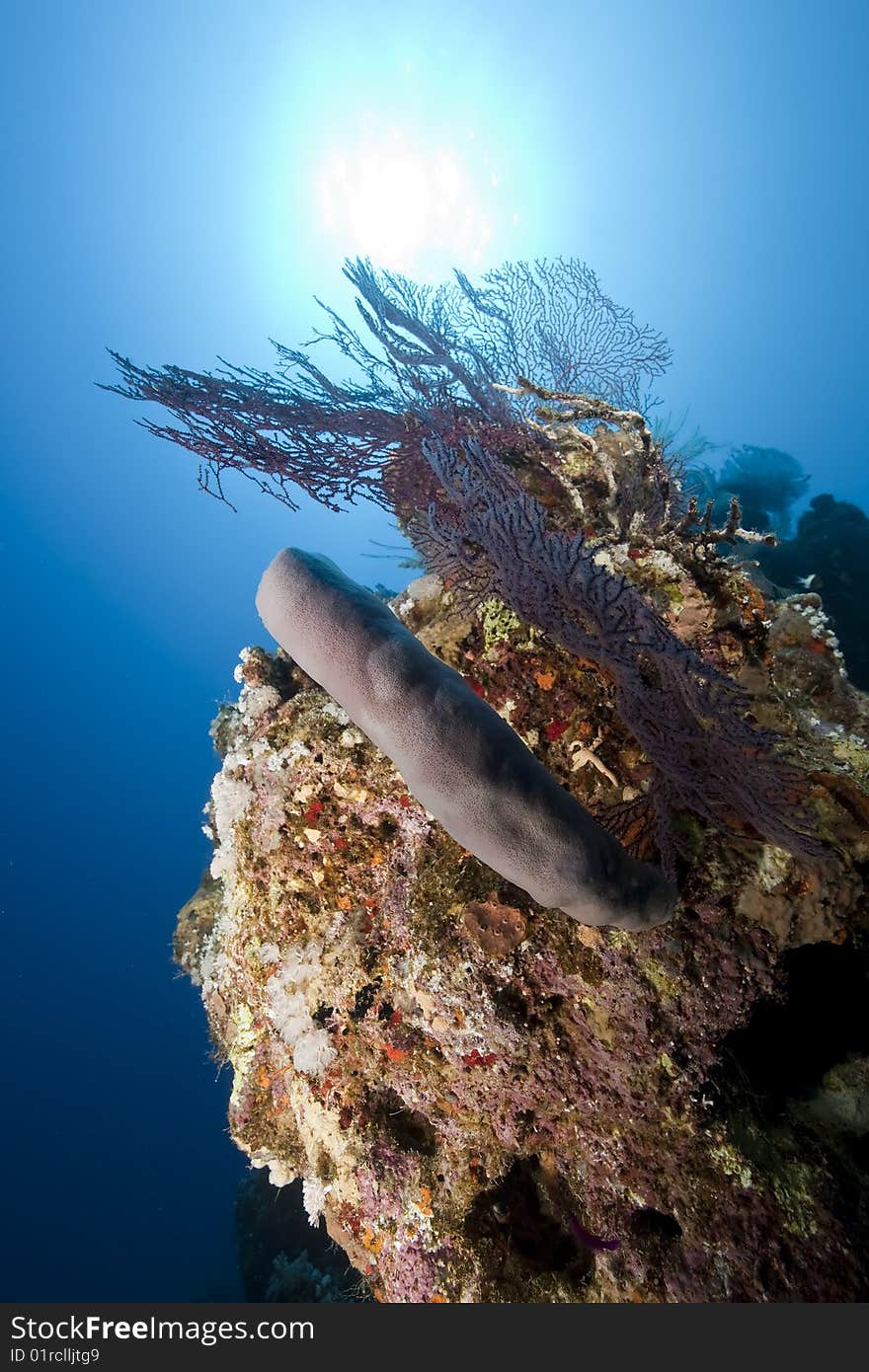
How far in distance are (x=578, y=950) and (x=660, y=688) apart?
1.38 metres

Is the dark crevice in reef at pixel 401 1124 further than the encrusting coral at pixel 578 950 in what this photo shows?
Yes

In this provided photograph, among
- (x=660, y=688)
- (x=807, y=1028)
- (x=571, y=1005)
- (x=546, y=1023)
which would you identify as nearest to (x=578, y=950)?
(x=571, y=1005)

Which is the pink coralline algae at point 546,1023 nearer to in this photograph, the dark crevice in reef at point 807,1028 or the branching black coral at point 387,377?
the dark crevice in reef at point 807,1028

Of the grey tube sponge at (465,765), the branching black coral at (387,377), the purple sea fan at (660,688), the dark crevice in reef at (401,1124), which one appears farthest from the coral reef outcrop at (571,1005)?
the branching black coral at (387,377)

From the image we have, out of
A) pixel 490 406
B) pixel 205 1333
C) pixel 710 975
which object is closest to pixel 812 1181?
pixel 710 975

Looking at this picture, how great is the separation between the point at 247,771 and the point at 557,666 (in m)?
2.33

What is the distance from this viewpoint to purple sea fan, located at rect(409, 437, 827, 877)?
8.67 ft

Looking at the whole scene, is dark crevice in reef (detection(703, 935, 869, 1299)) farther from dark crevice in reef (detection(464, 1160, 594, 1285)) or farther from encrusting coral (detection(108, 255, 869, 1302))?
dark crevice in reef (detection(464, 1160, 594, 1285))

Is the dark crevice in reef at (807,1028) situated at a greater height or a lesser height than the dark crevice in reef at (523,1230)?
greater

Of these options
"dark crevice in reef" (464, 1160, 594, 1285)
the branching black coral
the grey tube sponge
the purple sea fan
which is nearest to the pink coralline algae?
"dark crevice in reef" (464, 1160, 594, 1285)

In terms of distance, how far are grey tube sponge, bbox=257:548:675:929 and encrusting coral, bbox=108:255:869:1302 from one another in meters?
0.51

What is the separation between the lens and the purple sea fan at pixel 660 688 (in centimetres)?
264

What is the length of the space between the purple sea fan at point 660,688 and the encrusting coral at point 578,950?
0.05 ft

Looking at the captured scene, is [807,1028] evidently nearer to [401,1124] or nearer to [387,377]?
[401,1124]
